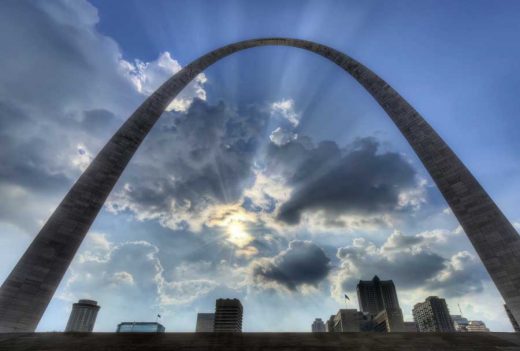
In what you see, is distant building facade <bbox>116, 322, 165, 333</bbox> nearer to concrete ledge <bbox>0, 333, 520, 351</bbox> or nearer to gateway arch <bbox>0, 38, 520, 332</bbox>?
gateway arch <bbox>0, 38, 520, 332</bbox>

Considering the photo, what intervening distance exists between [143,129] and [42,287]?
1213 cm

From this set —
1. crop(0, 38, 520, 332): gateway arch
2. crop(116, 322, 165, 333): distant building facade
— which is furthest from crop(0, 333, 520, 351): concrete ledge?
crop(116, 322, 165, 333): distant building facade

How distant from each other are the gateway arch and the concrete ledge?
15.0 feet

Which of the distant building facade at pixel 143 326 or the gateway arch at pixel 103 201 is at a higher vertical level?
the distant building facade at pixel 143 326

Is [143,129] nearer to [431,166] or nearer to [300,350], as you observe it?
[300,350]

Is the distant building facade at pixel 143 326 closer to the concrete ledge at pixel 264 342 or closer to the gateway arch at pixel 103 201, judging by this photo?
the gateway arch at pixel 103 201

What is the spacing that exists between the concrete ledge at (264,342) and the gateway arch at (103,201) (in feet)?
15.0

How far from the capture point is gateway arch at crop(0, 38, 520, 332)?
13352mm

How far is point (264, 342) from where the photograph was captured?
8.87m

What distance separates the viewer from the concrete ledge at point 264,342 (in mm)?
8438

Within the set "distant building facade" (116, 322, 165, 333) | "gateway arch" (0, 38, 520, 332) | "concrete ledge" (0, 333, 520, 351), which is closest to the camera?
"concrete ledge" (0, 333, 520, 351)

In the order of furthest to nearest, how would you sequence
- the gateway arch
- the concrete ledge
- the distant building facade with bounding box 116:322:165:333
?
the distant building facade with bounding box 116:322:165:333 < the gateway arch < the concrete ledge

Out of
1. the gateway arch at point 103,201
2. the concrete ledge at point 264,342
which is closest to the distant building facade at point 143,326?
the gateway arch at point 103,201

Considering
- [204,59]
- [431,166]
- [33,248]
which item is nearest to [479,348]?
[431,166]
